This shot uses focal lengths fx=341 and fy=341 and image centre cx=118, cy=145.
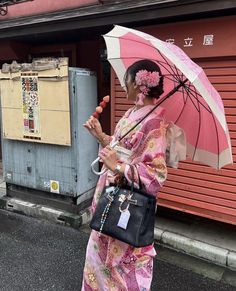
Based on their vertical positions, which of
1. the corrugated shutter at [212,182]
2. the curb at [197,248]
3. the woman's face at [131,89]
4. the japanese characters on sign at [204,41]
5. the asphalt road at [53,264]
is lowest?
the asphalt road at [53,264]

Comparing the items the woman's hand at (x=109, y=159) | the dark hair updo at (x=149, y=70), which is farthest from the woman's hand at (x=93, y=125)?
the dark hair updo at (x=149, y=70)

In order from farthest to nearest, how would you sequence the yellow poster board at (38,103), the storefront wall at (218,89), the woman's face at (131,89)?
1. the yellow poster board at (38,103)
2. the storefront wall at (218,89)
3. the woman's face at (131,89)

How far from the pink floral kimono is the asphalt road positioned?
1.01 m

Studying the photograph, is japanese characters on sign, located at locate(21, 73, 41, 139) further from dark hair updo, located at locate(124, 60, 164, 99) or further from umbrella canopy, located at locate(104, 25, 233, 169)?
dark hair updo, located at locate(124, 60, 164, 99)

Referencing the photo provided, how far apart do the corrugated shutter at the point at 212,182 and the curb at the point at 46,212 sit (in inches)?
46.7

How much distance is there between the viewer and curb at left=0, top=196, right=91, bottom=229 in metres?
4.96

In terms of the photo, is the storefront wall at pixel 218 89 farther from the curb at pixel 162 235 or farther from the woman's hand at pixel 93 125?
the woman's hand at pixel 93 125

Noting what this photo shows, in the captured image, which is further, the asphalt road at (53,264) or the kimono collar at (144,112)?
the asphalt road at (53,264)

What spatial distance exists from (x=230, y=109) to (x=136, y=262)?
2.35 meters

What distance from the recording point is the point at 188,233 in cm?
452

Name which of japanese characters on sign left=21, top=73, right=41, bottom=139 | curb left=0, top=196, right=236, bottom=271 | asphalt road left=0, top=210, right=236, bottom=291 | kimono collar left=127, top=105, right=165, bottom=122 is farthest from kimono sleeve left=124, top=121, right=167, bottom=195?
japanese characters on sign left=21, top=73, right=41, bottom=139

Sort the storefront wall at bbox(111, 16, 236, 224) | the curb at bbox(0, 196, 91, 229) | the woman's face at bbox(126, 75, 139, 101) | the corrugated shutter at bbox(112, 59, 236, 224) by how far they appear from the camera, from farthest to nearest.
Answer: the curb at bbox(0, 196, 91, 229) → the corrugated shutter at bbox(112, 59, 236, 224) → the storefront wall at bbox(111, 16, 236, 224) → the woman's face at bbox(126, 75, 139, 101)

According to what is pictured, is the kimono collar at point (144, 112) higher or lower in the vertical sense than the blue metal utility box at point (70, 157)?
higher

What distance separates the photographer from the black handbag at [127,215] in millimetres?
2289
